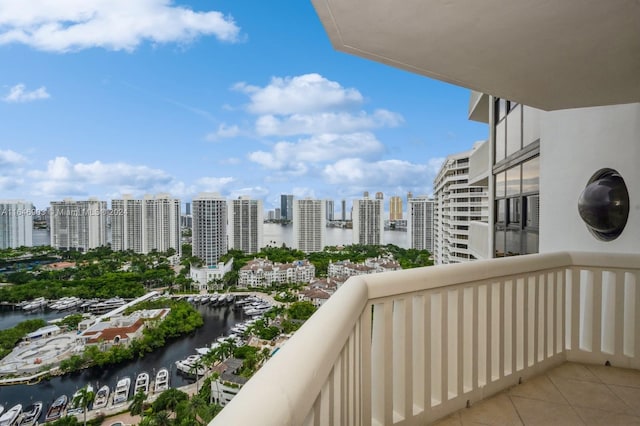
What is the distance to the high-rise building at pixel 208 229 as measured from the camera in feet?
82.4

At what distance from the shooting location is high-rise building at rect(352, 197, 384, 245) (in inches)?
1133

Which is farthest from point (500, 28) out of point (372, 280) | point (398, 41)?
point (372, 280)

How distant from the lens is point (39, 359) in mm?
12055

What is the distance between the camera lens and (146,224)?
25703 millimetres

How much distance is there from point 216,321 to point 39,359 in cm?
711

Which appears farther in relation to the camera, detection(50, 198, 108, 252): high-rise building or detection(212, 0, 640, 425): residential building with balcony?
detection(50, 198, 108, 252): high-rise building

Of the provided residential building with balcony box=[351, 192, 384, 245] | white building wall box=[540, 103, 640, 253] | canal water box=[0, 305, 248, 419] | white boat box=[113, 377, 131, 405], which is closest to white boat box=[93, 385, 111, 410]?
white boat box=[113, 377, 131, 405]

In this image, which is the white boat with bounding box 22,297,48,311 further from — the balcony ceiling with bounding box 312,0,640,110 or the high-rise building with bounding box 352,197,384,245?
the high-rise building with bounding box 352,197,384,245

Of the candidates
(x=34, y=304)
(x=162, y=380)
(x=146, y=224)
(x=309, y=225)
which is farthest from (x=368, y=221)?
(x=34, y=304)

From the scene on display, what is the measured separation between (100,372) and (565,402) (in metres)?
Answer: 14.8

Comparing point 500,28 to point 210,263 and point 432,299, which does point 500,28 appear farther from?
point 210,263

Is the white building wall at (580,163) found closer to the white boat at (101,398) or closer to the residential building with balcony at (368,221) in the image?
the white boat at (101,398)

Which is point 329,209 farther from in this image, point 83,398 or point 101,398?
Answer: point 83,398

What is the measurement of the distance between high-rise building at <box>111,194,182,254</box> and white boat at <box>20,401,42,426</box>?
13.8 metres
